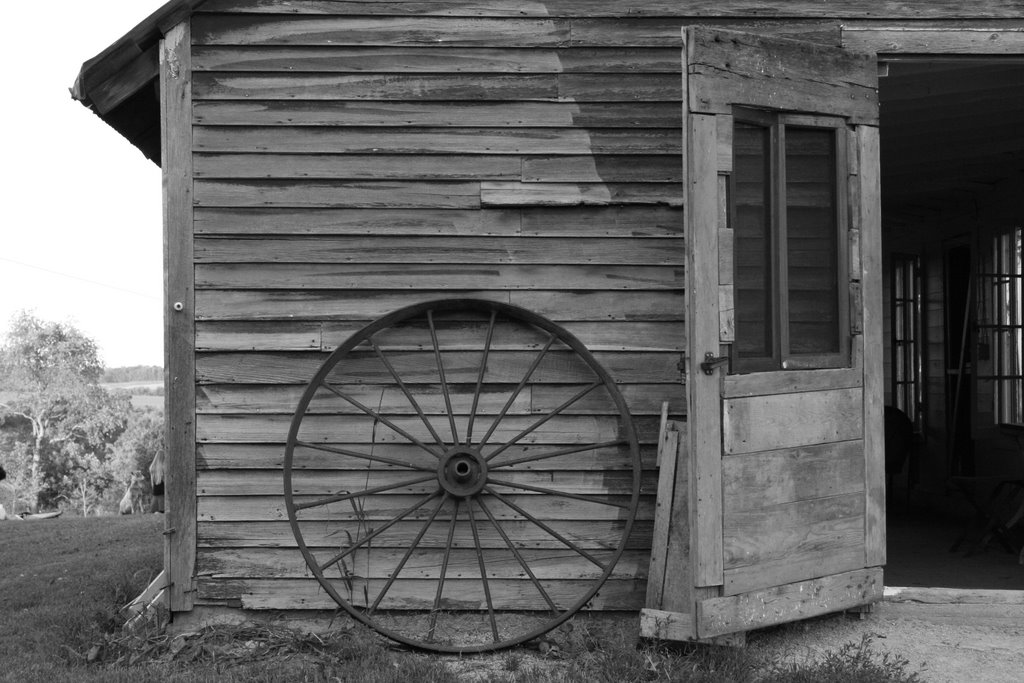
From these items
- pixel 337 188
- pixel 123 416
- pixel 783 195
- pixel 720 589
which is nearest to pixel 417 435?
pixel 337 188

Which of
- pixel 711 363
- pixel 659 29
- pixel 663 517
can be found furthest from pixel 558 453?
pixel 659 29

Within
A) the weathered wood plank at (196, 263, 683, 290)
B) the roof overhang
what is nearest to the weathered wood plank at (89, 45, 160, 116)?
Answer: the roof overhang

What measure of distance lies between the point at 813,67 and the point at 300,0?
8.03ft

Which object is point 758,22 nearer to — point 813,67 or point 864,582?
point 813,67

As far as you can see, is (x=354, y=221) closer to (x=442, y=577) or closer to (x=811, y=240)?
(x=442, y=577)

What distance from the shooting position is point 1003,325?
7988 millimetres

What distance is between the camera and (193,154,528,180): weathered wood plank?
4.80 m

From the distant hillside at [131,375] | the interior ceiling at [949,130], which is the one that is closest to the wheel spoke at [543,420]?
the interior ceiling at [949,130]

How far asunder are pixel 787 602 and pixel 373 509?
77.4 inches

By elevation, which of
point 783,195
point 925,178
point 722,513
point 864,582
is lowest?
point 864,582

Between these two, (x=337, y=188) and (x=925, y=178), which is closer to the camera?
(x=337, y=188)

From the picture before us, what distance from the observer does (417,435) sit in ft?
15.9

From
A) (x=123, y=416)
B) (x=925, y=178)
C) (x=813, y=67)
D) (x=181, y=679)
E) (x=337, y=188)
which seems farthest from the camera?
(x=123, y=416)

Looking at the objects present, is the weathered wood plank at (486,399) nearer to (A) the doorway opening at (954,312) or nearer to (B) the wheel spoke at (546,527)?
(B) the wheel spoke at (546,527)
